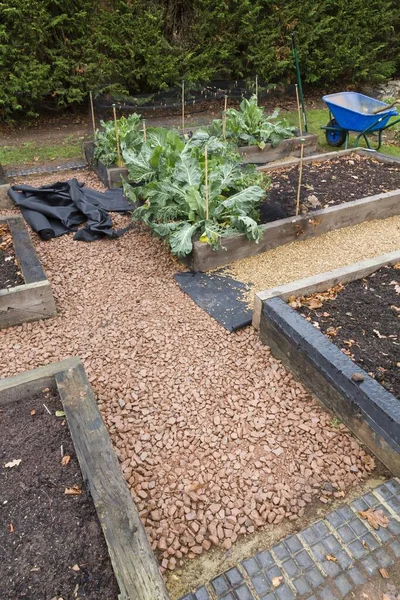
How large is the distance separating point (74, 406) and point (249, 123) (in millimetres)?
6171

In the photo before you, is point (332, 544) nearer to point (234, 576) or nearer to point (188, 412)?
point (234, 576)

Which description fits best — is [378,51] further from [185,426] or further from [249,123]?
[185,426]

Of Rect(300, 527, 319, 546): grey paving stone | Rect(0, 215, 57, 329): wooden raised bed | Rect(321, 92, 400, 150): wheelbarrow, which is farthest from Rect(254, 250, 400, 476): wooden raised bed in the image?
Rect(321, 92, 400, 150): wheelbarrow

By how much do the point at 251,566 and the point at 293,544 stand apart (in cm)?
24

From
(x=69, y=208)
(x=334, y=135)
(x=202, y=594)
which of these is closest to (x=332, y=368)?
(x=202, y=594)

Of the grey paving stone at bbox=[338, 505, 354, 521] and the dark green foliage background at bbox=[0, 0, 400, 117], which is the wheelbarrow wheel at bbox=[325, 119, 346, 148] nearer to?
the dark green foliage background at bbox=[0, 0, 400, 117]

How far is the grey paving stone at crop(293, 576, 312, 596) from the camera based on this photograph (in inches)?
75.9

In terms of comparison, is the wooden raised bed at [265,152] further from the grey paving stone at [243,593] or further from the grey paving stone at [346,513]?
the grey paving stone at [243,593]

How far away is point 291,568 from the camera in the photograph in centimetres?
201

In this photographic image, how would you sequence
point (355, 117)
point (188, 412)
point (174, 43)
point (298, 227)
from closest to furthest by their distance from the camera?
1. point (188, 412)
2. point (298, 227)
3. point (355, 117)
4. point (174, 43)

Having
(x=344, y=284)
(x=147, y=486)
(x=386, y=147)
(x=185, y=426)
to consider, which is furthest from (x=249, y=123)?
(x=147, y=486)

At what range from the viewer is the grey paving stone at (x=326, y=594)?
6.28 feet

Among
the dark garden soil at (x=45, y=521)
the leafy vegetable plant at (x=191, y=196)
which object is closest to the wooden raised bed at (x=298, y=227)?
the leafy vegetable plant at (x=191, y=196)

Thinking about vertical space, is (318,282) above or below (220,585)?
above
